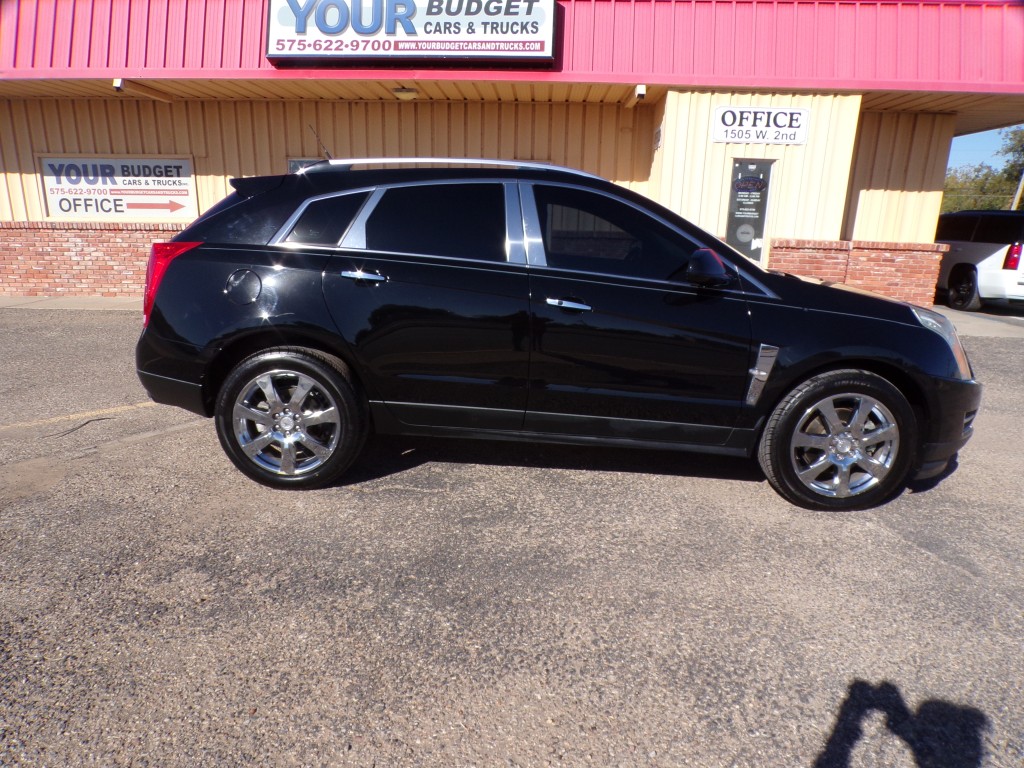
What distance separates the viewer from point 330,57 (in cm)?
969

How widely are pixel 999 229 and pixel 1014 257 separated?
71cm

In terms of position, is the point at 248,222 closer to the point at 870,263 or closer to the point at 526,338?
the point at 526,338

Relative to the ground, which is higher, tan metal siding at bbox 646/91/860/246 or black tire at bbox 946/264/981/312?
tan metal siding at bbox 646/91/860/246

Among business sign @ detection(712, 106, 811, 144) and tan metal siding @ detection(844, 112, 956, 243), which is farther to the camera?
tan metal siding @ detection(844, 112, 956, 243)

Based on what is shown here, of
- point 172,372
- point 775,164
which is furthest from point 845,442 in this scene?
point 775,164

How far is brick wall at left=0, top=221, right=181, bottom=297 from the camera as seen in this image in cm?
1116

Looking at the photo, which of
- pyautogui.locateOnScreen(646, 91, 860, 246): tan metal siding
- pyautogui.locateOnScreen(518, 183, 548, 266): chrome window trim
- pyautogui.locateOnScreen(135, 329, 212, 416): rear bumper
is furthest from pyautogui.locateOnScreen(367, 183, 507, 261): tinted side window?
pyautogui.locateOnScreen(646, 91, 860, 246): tan metal siding

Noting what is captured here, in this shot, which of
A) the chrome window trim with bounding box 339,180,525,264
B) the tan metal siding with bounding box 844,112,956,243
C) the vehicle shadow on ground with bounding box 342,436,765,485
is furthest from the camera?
the tan metal siding with bounding box 844,112,956,243

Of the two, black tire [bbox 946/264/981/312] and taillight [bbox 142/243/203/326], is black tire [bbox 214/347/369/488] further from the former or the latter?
black tire [bbox 946/264/981/312]

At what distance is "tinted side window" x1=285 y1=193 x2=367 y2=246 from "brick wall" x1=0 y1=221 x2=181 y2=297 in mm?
8317

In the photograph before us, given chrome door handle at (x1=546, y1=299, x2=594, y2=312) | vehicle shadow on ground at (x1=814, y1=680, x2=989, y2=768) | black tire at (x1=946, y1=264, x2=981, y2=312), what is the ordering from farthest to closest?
1. black tire at (x1=946, y1=264, x2=981, y2=312)
2. chrome door handle at (x1=546, y1=299, x2=594, y2=312)
3. vehicle shadow on ground at (x1=814, y1=680, x2=989, y2=768)

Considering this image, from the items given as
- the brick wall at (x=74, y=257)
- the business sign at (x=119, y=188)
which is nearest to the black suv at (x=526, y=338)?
the brick wall at (x=74, y=257)

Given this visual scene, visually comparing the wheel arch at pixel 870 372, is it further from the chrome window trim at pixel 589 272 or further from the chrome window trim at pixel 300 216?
the chrome window trim at pixel 300 216

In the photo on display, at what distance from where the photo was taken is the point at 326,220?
→ 3934 mm
